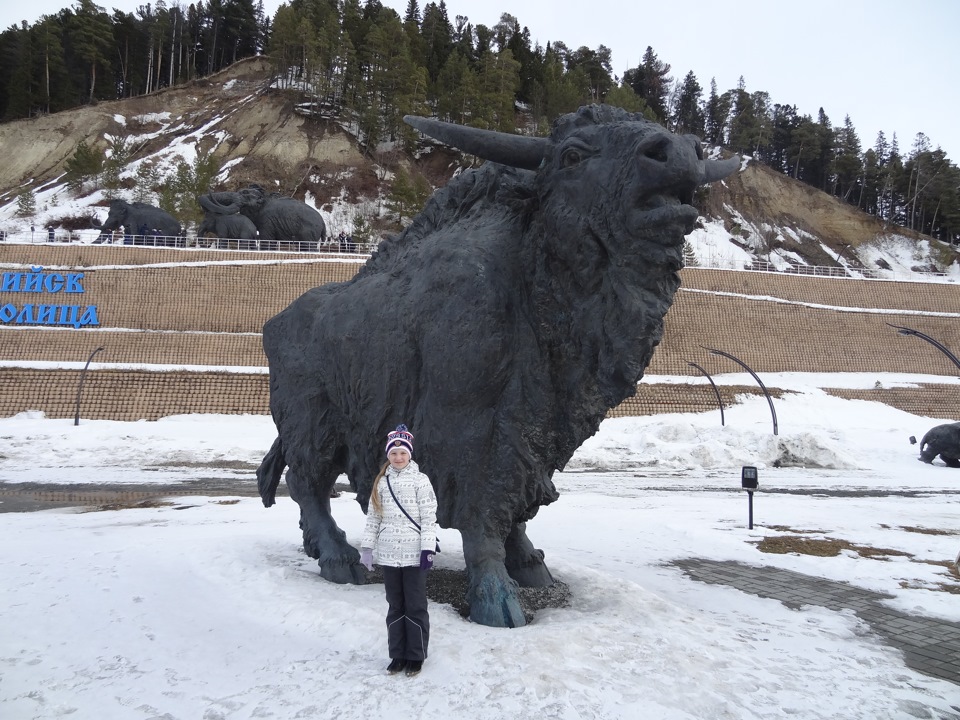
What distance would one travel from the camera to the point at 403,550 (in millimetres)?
3002

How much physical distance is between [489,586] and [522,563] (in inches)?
33.6

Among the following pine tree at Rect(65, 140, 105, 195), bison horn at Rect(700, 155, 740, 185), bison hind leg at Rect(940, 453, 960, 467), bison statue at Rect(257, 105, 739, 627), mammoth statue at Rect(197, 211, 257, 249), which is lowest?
bison hind leg at Rect(940, 453, 960, 467)

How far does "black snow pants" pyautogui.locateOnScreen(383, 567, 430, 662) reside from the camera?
9.56 ft

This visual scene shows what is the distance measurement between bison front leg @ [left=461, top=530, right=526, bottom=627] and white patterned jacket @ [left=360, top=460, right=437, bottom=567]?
600 mm

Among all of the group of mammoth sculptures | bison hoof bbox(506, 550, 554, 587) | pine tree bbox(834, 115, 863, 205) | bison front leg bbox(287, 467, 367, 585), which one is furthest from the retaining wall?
pine tree bbox(834, 115, 863, 205)

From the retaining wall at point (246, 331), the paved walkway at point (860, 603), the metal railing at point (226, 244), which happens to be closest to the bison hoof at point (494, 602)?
the paved walkway at point (860, 603)

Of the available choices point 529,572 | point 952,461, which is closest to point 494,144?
point 529,572

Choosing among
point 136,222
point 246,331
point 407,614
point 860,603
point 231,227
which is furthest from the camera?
point 136,222

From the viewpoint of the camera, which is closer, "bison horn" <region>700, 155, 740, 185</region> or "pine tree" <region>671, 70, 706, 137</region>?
"bison horn" <region>700, 155, 740, 185</region>

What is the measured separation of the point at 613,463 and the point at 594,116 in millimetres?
13529

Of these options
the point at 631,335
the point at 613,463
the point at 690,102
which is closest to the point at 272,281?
the point at 613,463

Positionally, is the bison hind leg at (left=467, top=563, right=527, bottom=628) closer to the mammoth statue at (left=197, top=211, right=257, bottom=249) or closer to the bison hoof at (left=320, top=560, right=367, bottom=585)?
the bison hoof at (left=320, top=560, right=367, bottom=585)

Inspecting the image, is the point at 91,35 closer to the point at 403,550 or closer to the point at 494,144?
the point at 494,144

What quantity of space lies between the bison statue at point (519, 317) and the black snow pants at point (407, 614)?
60cm
